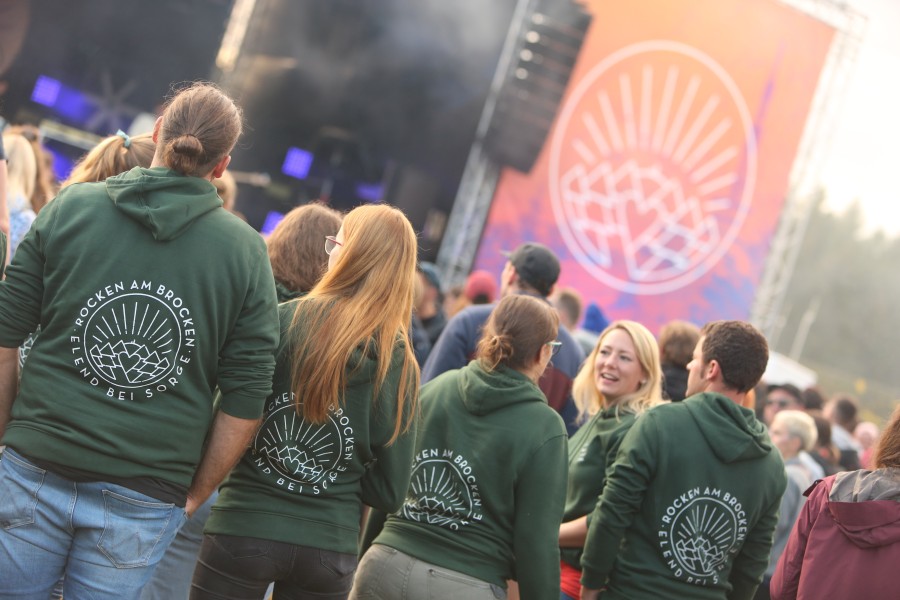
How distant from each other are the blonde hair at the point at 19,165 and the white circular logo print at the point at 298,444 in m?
1.92

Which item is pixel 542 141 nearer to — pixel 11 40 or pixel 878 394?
pixel 11 40

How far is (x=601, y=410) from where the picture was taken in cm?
332

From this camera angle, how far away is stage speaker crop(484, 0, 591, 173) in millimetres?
9539

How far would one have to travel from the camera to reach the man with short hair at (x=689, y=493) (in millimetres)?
2844

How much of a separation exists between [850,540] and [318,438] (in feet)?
4.73

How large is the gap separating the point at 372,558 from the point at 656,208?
8381 millimetres

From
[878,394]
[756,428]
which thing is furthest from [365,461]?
[878,394]

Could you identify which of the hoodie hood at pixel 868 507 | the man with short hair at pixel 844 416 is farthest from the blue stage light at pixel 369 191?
the hoodie hood at pixel 868 507

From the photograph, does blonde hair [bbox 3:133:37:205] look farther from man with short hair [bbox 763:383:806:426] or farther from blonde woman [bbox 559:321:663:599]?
man with short hair [bbox 763:383:806:426]

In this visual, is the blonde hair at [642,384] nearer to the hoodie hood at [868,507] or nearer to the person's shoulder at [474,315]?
the person's shoulder at [474,315]

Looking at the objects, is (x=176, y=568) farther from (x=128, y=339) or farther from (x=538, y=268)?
(x=538, y=268)

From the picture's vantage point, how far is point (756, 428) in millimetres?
2967

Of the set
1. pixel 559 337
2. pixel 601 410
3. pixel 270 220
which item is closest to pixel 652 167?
pixel 270 220

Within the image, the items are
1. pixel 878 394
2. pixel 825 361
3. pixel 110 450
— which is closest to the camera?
pixel 110 450
